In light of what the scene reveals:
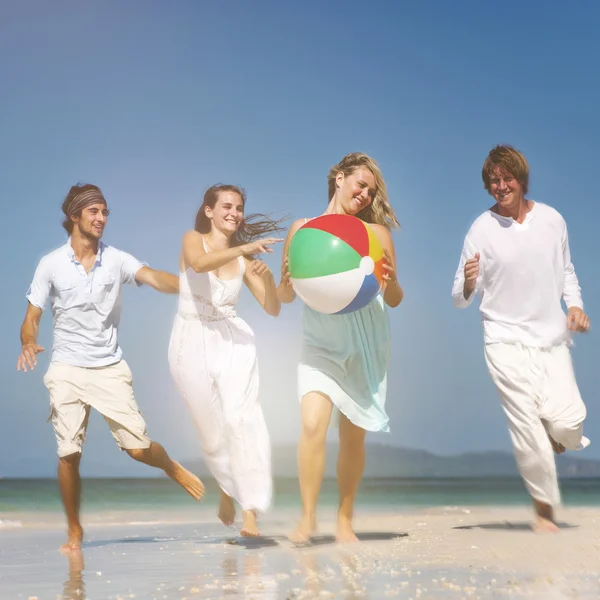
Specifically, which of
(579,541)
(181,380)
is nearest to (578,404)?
(579,541)

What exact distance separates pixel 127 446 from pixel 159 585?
2.23 m

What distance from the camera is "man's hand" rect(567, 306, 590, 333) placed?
23.4 feet

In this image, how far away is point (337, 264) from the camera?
6.21 metres

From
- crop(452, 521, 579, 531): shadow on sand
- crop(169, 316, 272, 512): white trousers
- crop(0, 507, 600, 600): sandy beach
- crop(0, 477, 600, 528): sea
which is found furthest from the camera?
crop(0, 477, 600, 528): sea

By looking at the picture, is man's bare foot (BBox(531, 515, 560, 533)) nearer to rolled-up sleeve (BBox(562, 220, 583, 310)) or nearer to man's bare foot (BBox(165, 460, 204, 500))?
rolled-up sleeve (BBox(562, 220, 583, 310))

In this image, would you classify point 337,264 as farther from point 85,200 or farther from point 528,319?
point 85,200

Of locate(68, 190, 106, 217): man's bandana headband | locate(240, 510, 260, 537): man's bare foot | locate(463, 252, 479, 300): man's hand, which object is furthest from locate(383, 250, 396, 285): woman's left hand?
locate(68, 190, 106, 217): man's bandana headband

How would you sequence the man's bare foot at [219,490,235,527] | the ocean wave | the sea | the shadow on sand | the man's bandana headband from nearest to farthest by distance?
1. the man's bare foot at [219,490,235,527]
2. the man's bandana headband
3. the shadow on sand
4. the ocean wave
5. the sea

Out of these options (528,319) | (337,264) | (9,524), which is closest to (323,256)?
→ (337,264)

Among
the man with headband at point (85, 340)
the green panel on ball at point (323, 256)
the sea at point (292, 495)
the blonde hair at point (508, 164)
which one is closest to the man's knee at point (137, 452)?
the man with headband at point (85, 340)

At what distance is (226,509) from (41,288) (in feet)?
6.46

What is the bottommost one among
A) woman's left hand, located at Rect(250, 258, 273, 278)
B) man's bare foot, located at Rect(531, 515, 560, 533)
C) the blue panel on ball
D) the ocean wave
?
the ocean wave

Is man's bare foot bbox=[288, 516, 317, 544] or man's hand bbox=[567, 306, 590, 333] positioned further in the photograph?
man's hand bbox=[567, 306, 590, 333]

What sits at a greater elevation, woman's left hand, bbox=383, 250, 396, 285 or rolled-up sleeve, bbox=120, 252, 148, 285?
rolled-up sleeve, bbox=120, 252, 148, 285
